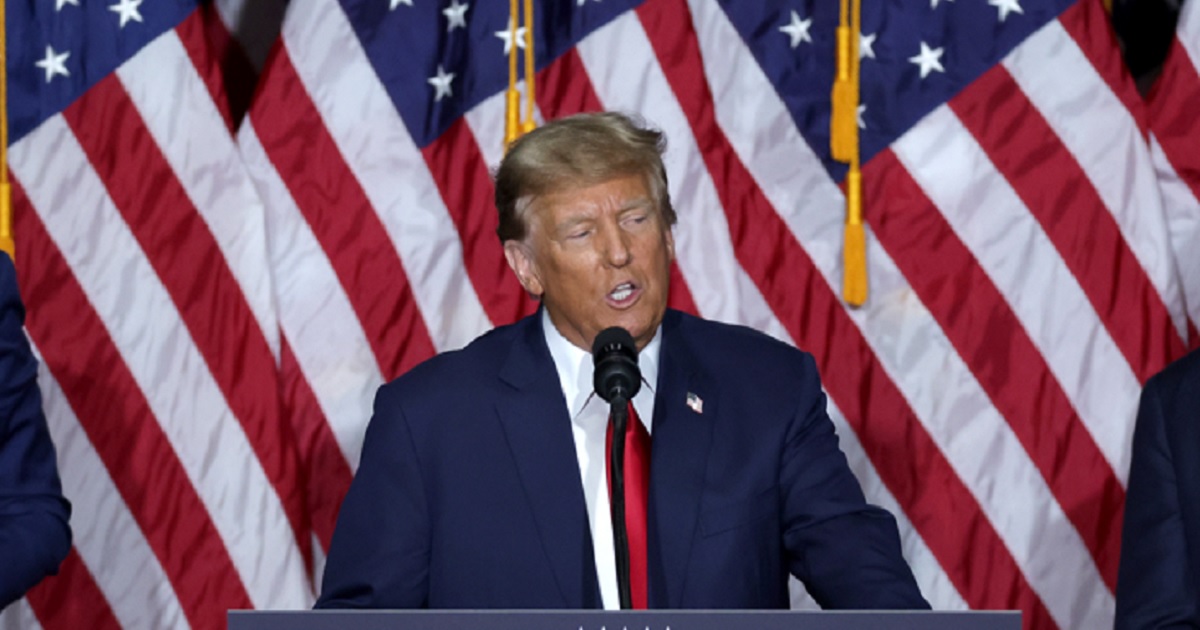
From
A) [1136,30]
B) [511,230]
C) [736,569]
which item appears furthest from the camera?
[1136,30]

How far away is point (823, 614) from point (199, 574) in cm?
215

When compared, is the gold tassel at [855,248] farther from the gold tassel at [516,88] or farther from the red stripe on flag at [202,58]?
the red stripe on flag at [202,58]

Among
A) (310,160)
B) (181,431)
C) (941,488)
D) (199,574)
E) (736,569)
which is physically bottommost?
(941,488)

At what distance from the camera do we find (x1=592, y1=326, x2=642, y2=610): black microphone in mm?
1921

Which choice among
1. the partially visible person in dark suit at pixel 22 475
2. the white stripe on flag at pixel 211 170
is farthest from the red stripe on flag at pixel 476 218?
the partially visible person in dark suit at pixel 22 475

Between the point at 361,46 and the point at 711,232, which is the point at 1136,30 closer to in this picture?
the point at 711,232

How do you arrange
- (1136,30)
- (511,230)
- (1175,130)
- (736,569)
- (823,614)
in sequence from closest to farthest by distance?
(823,614) → (736,569) → (511,230) → (1175,130) → (1136,30)

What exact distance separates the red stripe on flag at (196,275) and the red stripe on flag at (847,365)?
1051 mm

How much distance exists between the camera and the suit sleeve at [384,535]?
2.41 metres

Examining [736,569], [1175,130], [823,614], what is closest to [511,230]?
[736,569]

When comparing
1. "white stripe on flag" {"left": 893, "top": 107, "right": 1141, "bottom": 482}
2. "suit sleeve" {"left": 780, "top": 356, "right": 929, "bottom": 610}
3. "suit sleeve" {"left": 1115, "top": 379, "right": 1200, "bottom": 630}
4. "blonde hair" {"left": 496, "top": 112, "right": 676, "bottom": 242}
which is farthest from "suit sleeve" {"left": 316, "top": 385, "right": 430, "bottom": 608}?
"white stripe on flag" {"left": 893, "top": 107, "right": 1141, "bottom": 482}

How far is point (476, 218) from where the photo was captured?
3672 millimetres

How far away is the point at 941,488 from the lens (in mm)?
3600

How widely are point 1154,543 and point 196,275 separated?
2050 millimetres
